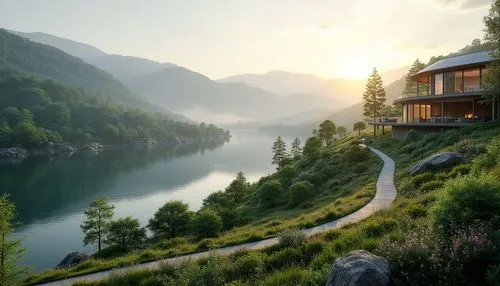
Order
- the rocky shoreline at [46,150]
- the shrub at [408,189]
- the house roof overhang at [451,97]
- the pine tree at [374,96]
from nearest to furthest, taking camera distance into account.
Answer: the shrub at [408,189]
the house roof overhang at [451,97]
the pine tree at [374,96]
the rocky shoreline at [46,150]

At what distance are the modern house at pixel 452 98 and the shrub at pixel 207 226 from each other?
105ft

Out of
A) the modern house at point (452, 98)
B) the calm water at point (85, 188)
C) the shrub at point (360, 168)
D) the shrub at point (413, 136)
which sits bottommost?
the calm water at point (85, 188)

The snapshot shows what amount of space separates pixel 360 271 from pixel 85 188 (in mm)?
84775

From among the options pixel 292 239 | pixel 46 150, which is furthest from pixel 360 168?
pixel 46 150

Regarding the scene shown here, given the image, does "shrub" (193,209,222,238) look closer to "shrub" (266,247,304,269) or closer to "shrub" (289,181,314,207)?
"shrub" (289,181,314,207)

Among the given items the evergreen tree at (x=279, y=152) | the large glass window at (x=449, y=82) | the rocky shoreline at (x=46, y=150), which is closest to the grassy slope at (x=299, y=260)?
the large glass window at (x=449, y=82)

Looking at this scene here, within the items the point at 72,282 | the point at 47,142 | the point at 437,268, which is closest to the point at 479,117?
the point at 437,268

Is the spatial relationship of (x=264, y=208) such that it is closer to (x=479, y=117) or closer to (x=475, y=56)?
(x=479, y=117)

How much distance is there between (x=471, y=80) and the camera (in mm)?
49250

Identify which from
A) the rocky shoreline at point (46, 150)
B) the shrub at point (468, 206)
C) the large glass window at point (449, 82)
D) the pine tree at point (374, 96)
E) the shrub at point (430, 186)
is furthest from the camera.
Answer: the rocky shoreline at point (46, 150)

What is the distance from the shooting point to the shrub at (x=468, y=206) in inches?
419

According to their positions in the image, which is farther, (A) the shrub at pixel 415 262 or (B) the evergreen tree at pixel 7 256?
(B) the evergreen tree at pixel 7 256

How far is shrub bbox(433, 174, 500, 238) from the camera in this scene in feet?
34.9

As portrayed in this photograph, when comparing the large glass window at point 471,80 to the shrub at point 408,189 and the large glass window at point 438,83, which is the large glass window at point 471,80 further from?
the shrub at point 408,189
